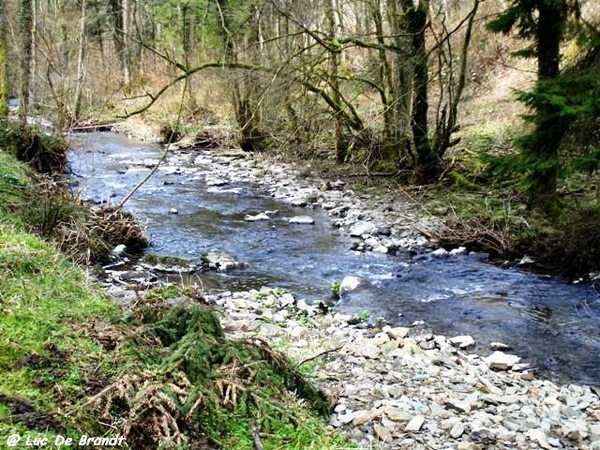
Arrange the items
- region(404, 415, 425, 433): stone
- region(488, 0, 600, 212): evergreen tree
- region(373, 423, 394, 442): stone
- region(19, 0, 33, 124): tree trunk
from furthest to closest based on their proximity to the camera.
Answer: region(19, 0, 33, 124): tree trunk, region(488, 0, 600, 212): evergreen tree, region(404, 415, 425, 433): stone, region(373, 423, 394, 442): stone

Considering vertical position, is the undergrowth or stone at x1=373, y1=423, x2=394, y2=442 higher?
the undergrowth

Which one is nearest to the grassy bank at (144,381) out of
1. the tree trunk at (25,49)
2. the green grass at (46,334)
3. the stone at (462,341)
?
the green grass at (46,334)

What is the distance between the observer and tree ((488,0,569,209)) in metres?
7.00

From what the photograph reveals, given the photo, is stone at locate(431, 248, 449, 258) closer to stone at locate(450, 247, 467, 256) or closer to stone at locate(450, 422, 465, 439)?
stone at locate(450, 247, 467, 256)

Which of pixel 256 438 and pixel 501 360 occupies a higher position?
pixel 256 438

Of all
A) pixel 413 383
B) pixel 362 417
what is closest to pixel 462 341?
pixel 413 383

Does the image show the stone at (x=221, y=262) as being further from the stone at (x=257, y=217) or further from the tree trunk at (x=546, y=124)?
the tree trunk at (x=546, y=124)

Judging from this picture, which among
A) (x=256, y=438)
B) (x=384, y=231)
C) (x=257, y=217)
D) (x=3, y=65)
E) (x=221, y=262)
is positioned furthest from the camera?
(x=3, y=65)

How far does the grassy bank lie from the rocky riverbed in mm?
495

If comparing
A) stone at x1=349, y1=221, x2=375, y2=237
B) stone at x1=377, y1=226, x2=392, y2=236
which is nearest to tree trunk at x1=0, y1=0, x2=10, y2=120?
stone at x1=349, y1=221, x2=375, y2=237

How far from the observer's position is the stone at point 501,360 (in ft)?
A: 15.2

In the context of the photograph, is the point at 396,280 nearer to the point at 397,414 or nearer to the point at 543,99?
the point at 543,99

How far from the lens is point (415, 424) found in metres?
3.38

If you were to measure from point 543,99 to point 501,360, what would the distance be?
11.8ft
